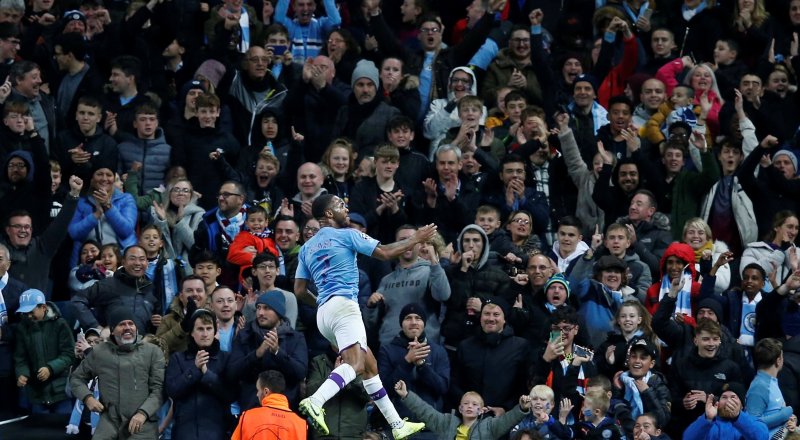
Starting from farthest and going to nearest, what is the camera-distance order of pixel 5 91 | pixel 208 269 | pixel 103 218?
pixel 5 91 → pixel 103 218 → pixel 208 269

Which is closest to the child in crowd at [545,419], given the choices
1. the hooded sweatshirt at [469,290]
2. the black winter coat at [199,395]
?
the hooded sweatshirt at [469,290]

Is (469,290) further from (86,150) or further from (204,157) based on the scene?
(86,150)

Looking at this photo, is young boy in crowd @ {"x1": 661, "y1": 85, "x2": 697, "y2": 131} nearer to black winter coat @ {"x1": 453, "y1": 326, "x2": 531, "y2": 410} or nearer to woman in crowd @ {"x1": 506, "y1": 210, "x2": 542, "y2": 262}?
woman in crowd @ {"x1": 506, "y1": 210, "x2": 542, "y2": 262}

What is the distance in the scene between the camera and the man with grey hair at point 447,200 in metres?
21.1

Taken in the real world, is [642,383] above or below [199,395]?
above

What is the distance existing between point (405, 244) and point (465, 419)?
8.68ft

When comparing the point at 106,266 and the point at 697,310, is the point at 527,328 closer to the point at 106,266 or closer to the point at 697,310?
the point at 697,310

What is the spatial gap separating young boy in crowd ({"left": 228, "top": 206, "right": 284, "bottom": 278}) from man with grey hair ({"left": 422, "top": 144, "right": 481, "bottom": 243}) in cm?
191

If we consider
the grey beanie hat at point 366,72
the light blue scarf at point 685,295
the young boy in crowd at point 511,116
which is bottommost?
the light blue scarf at point 685,295

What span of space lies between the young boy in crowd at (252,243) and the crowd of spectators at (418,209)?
0.04m

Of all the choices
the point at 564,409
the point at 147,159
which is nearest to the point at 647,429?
the point at 564,409

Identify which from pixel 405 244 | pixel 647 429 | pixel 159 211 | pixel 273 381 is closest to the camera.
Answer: pixel 405 244

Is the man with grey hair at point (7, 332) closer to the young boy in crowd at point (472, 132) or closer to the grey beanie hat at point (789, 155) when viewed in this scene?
the young boy in crowd at point (472, 132)

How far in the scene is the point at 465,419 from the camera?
60.5 ft
